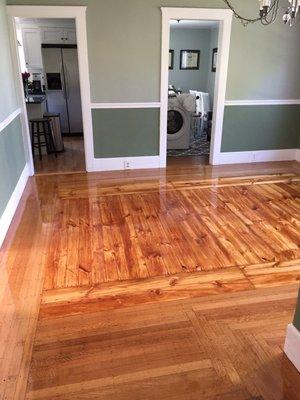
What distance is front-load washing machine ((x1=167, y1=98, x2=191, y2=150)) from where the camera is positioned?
18.2 feet

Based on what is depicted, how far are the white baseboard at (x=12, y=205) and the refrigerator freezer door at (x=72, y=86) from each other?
2.97m

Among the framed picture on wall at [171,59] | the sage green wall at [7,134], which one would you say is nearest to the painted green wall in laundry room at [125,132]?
the sage green wall at [7,134]

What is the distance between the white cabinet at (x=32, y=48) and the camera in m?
6.67

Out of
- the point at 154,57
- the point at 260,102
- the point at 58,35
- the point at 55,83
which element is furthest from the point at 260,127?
the point at 58,35

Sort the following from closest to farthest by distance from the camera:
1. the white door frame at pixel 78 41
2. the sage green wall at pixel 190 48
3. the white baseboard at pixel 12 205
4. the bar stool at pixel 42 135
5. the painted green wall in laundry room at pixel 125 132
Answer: the white baseboard at pixel 12 205 < the white door frame at pixel 78 41 < the painted green wall in laundry room at pixel 125 132 < the bar stool at pixel 42 135 < the sage green wall at pixel 190 48

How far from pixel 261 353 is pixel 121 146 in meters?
3.59

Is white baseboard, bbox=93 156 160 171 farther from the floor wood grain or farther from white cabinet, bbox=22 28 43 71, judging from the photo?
white cabinet, bbox=22 28 43 71

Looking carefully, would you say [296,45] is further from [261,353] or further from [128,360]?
[128,360]

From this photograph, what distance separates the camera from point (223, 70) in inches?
182

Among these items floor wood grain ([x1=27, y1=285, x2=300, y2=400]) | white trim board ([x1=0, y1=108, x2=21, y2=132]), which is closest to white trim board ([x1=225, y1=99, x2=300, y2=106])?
white trim board ([x1=0, y1=108, x2=21, y2=132])

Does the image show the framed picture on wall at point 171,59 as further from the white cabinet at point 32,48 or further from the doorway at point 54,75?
the white cabinet at point 32,48

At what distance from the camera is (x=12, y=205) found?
3.40 meters

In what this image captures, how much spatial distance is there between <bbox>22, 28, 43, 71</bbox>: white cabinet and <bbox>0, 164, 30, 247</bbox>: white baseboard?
12.1 ft

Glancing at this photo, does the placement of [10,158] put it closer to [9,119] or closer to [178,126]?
[9,119]
